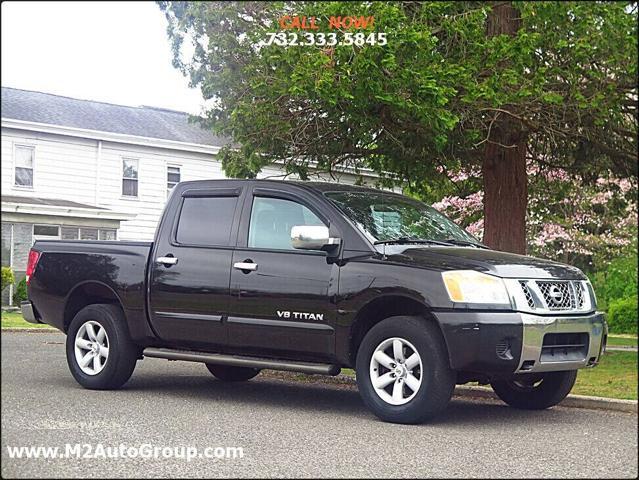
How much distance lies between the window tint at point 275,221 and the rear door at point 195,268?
8.3 inches

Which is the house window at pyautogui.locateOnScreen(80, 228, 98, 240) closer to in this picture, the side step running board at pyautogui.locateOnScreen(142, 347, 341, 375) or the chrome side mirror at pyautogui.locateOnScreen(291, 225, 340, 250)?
the side step running board at pyautogui.locateOnScreen(142, 347, 341, 375)

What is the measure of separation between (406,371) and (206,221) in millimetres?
2731

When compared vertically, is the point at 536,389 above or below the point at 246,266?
below

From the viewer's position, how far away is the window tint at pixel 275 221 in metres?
9.15

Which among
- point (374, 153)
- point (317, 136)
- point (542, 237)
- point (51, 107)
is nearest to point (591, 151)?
point (374, 153)

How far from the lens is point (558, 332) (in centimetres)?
798

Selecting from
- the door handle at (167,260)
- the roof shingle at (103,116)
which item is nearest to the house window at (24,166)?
the roof shingle at (103,116)

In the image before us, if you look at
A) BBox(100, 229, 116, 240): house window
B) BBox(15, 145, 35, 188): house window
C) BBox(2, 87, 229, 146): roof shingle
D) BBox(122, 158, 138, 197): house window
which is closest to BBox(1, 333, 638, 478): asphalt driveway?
BBox(15, 145, 35, 188): house window

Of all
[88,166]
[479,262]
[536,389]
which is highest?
[88,166]

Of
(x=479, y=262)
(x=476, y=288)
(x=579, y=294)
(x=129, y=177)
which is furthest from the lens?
(x=129, y=177)

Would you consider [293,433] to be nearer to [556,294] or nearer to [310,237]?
[310,237]

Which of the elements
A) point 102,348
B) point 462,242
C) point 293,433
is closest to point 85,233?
point 102,348

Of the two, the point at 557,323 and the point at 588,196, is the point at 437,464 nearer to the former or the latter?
the point at 557,323

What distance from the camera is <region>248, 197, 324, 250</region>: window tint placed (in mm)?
9148
